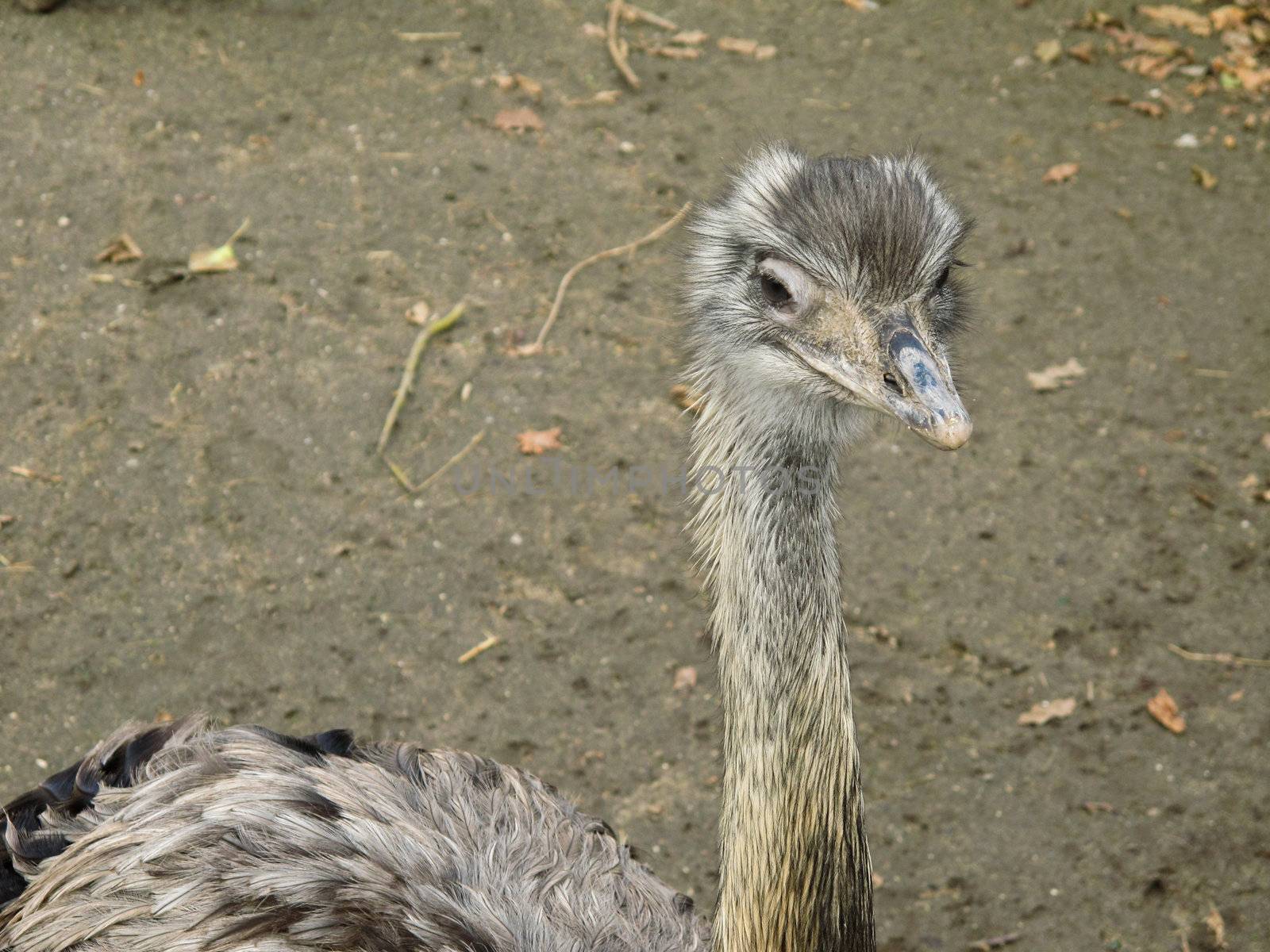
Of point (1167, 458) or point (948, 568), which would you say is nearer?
point (948, 568)

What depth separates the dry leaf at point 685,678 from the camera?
3.65 metres

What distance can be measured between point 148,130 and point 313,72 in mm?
712

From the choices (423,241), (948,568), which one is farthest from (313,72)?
(948,568)

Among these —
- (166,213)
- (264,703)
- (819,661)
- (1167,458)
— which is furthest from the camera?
(166,213)

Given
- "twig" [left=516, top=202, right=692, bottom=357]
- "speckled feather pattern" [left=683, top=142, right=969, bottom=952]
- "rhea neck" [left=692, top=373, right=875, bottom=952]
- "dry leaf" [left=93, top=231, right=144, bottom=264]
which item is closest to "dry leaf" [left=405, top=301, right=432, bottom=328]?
"twig" [left=516, top=202, right=692, bottom=357]

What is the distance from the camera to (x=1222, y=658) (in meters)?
3.79

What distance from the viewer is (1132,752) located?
3562 millimetres

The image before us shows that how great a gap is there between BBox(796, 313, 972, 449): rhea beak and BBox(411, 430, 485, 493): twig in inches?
89.7

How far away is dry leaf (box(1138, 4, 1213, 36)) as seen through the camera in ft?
19.9

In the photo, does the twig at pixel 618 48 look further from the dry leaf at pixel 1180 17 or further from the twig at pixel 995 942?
the twig at pixel 995 942

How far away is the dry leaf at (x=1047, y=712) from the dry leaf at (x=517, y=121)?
2.95 metres

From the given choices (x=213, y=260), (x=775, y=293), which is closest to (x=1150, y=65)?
(x=213, y=260)

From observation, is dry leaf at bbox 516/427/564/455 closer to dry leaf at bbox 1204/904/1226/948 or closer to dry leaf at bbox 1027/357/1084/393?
dry leaf at bbox 1027/357/1084/393

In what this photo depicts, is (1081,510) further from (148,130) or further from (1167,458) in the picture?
(148,130)
